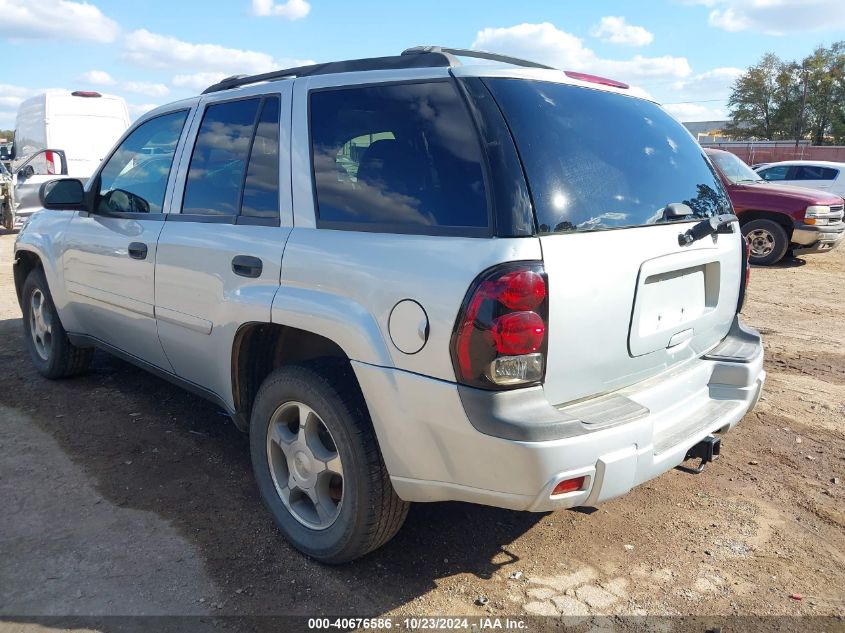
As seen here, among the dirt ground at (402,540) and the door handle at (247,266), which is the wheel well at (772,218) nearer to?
the dirt ground at (402,540)

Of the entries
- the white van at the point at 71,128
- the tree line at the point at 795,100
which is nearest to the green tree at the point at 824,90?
the tree line at the point at 795,100

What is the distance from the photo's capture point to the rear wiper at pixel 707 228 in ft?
9.22

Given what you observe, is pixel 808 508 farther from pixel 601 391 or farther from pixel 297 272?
pixel 297 272

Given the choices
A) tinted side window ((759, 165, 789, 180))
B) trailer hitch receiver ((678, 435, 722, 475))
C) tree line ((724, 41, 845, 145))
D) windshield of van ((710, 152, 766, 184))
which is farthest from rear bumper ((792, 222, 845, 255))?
tree line ((724, 41, 845, 145))

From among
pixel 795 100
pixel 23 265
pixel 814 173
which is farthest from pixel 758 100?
pixel 23 265

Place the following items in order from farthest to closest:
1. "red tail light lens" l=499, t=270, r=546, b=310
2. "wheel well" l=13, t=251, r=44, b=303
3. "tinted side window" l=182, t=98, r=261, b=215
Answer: "wheel well" l=13, t=251, r=44, b=303, "tinted side window" l=182, t=98, r=261, b=215, "red tail light lens" l=499, t=270, r=546, b=310

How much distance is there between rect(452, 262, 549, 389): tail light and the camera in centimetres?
222

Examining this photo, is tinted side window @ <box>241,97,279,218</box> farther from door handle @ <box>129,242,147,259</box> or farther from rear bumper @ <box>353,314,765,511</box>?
rear bumper @ <box>353,314,765,511</box>

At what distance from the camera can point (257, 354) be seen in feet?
10.8

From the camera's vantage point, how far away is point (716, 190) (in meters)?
3.30

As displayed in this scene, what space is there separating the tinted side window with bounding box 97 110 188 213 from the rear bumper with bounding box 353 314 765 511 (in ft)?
6.71

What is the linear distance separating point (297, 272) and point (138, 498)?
61.9 inches

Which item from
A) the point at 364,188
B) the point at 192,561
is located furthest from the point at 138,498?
the point at 364,188

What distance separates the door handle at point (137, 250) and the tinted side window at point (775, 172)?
52.8 feet
